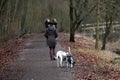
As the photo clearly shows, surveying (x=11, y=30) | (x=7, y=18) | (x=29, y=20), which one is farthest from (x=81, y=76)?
Result: (x=29, y=20)

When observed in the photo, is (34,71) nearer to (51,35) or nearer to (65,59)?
(65,59)

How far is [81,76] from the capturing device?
54.2 ft

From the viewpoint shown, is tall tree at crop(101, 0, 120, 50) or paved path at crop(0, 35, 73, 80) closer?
paved path at crop(0, 35, 73, 80)

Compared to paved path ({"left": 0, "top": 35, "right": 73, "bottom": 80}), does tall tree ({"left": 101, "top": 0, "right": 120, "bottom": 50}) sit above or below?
above

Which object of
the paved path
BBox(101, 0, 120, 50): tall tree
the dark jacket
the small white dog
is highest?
BBox(101, 0, 120, 50): tall tree

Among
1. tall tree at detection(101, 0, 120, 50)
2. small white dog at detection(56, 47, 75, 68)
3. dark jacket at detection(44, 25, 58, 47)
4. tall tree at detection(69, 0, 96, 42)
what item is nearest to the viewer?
small white dog at detection(56, 47, 75, 68)

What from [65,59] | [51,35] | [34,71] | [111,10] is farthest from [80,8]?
[34,71]

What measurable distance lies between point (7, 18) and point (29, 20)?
1655 centimetres

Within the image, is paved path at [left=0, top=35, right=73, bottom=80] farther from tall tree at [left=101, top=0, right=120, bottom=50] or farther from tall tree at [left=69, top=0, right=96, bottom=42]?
tall tree at [left=69, top=0, right=96, bottom=42]

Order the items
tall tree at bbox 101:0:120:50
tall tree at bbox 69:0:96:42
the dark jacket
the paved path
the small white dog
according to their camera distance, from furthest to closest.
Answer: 1. tall tree at bbox 69:0:96:42
2. tall tree at bbox 101:0:120:50
3. the dark jacket
4. the small white dog
5. the paved path

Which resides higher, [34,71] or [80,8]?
[80,8]

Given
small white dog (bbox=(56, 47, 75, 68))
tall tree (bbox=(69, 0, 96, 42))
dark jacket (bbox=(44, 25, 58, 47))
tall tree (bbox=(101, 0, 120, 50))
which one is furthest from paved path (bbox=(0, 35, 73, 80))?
tall tree (bbox=(69, 0, 96, 42))

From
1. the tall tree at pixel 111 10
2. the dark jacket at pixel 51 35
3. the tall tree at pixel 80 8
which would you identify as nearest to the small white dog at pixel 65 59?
the dark jacket at pixel 51 35

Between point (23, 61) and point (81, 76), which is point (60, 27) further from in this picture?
point (81, 76)
